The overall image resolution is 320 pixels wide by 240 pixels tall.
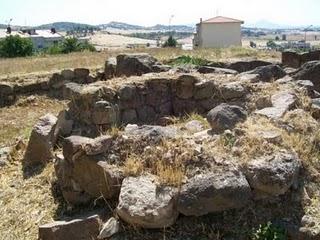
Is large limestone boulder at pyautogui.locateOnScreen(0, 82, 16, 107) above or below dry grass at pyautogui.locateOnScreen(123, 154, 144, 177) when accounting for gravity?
below

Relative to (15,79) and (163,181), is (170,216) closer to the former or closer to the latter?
(163,181)

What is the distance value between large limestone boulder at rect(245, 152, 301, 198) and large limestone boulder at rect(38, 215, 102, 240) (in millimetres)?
1534

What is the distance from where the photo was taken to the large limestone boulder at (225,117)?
5.50 m

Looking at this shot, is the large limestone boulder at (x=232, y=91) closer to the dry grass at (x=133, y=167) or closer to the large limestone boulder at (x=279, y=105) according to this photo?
the large limestone boulder at (x=279, y=105)

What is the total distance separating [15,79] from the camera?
14016mm

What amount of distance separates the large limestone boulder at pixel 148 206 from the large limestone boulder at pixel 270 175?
80cm

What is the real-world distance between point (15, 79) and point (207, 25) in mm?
37381

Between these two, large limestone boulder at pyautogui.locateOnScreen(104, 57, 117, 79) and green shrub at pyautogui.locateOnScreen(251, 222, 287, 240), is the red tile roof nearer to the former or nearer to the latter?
large limestone boulder at pyautogui.locateOnScreen(104, 57, 117, 79)

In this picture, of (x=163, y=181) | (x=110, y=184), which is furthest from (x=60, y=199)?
(x=163, y=181)

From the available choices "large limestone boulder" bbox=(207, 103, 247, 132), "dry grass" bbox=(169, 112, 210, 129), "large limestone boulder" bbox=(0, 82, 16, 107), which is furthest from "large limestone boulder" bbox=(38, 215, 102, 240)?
"large limestone boulder" bbox=(0, 82, 16, 107)

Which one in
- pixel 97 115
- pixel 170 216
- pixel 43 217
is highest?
pixel 97 115

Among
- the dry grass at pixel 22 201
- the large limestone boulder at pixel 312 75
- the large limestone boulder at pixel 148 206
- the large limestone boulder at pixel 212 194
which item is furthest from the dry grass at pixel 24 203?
the large limestone boulder at pixel 312 75

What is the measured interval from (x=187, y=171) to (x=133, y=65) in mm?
6692

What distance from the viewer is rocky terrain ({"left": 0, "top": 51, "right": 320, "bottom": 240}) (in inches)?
168
